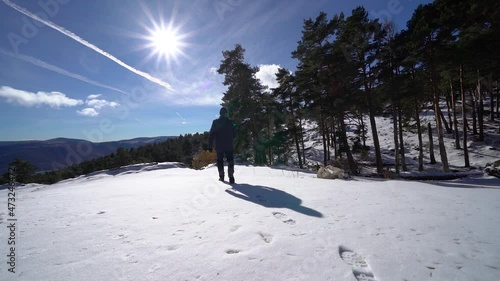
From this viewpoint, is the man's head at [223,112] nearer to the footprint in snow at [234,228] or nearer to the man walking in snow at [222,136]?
the man walking in snow at [222,136]

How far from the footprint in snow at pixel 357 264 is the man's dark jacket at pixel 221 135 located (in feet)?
14.5

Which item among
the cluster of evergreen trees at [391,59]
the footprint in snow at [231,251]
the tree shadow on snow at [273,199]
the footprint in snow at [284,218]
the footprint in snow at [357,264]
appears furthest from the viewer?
the cluster of evergreen trees at [391,59]

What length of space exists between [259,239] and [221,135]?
4162 millimetres

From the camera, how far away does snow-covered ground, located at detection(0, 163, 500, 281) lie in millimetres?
1623

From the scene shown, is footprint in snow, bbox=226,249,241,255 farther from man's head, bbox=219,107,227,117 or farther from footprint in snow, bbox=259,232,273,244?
man's head, bbox=219,107,227,117

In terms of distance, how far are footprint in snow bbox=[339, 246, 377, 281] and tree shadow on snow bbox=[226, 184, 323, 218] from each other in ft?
3.16

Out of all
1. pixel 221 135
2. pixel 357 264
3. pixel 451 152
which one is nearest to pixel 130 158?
pixel 221 135

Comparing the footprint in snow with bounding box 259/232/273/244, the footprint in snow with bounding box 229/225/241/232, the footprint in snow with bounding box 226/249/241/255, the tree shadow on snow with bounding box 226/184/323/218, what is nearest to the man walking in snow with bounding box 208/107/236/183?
the tree shadow on snow with bounding box 226/184/323/218

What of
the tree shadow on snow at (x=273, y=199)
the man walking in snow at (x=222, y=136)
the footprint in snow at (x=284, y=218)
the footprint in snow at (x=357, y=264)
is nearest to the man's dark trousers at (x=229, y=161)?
the man walking in snow at (x=222, y=136)

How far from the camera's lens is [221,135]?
606 cm

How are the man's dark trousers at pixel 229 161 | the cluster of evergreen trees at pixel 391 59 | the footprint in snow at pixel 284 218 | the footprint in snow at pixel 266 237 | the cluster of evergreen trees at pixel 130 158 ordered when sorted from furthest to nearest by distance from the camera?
1. the cluster of evergreen trees at pixel 130 158
2. the cluster of evergreen trees at pixel 391 59
3. the man's dark trousers at pixel 229 161
4. the footprint in snow at pixel 284 218
5. the footprint in snow at pixel 266 237

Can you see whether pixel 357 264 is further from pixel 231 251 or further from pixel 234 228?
pixel 234 228

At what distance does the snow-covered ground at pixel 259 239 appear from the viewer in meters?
1.62

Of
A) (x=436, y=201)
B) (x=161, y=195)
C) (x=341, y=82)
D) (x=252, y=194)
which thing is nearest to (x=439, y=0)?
(x=341, y=82)
